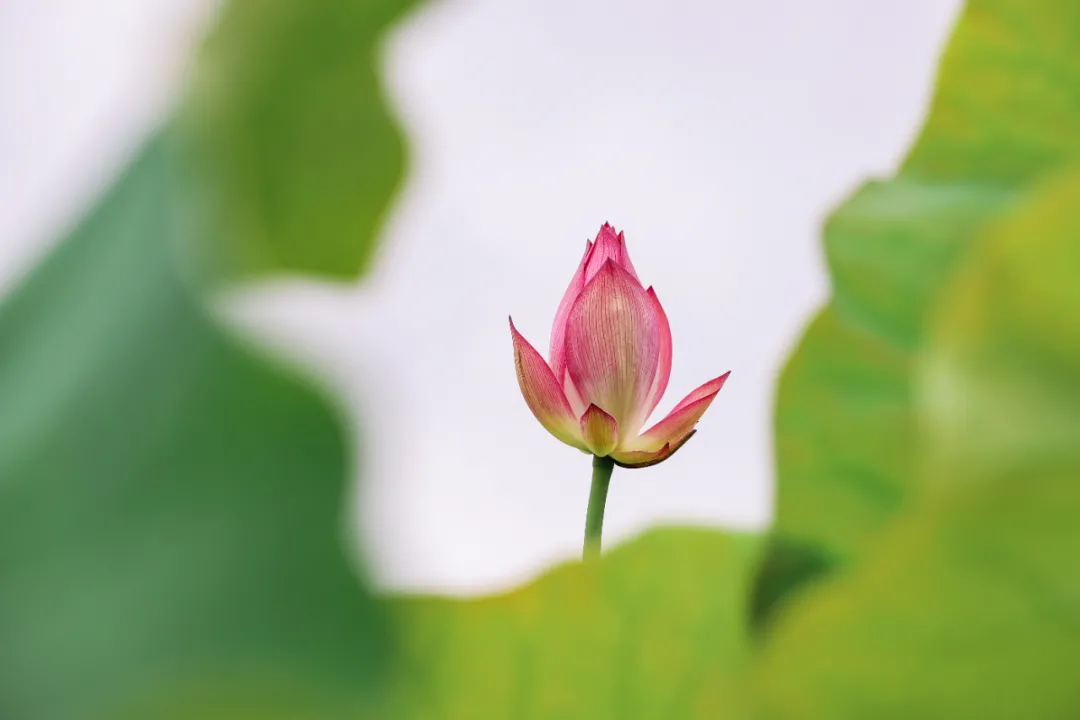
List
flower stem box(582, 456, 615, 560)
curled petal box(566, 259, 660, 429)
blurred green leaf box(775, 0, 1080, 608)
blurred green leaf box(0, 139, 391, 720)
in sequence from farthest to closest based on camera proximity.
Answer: curled petal box(566, 259, 660, 429) < flower stem box(582, 456, 615, 560) < blurred green leaf box(775, 0, 1080, 608) < blurred green leaf box(0, 139, 391, 720)

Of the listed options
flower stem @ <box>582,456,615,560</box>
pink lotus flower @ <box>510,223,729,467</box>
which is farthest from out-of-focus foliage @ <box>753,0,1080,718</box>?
pink lotus flower @ <box>510,223,729,467</box>

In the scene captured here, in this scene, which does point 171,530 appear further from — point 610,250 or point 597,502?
point 610,250

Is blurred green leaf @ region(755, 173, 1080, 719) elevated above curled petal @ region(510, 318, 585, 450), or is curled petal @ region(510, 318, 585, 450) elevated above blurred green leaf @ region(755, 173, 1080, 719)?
curled petal @ region(510, 318, 585, 450)

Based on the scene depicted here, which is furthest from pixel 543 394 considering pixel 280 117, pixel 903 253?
pixel 280 117

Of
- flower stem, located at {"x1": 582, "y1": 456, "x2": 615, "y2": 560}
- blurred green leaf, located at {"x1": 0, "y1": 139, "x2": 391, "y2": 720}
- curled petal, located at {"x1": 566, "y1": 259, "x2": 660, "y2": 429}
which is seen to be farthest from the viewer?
curled petal, located at {"x1": 566, "y1": 259, "x2": 660, "y2": 429}

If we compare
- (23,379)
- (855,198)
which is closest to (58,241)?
(23,379)

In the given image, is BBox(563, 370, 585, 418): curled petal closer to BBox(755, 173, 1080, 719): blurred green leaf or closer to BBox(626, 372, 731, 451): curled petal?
BBox(626, 372, 731, 451): curled petal

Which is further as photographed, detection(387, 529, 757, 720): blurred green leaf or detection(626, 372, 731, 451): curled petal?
detection(626, 372, 731, 451): curled petal
